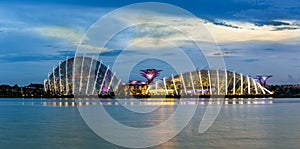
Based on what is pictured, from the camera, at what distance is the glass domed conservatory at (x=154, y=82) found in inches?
4859

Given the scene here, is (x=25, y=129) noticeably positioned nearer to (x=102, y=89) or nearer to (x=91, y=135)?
(x=91, y=135)

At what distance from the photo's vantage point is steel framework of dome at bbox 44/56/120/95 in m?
127

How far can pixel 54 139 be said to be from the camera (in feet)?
56.0

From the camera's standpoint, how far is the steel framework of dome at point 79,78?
5012 inches

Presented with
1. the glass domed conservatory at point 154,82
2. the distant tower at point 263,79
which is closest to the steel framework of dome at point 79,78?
the glass domed conservatory at point 154,82

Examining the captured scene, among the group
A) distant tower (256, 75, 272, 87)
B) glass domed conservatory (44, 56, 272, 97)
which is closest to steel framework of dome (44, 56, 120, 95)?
glass domed conservatory (44, 56, 272, 97)

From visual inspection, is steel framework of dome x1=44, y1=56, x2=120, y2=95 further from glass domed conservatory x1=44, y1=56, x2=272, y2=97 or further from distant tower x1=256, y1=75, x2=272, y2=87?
distant tower x1=256, y1=75, x2=272, y2=87

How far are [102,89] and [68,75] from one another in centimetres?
1109

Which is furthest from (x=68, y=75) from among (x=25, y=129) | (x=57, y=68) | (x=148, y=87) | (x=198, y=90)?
(x=25, y=129)

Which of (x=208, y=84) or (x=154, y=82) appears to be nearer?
(x=208, y=84)

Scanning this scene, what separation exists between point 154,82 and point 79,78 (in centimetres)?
2384

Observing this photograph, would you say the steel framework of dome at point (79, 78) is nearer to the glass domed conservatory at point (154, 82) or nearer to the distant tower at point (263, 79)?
the glass domed conservatory at point (154, 82)

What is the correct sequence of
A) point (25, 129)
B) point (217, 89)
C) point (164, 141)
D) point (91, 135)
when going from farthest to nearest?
point (217, 89), point (25, 129), point (91, 135), point (164, 141)

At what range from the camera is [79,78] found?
129m
